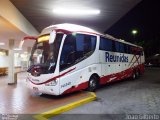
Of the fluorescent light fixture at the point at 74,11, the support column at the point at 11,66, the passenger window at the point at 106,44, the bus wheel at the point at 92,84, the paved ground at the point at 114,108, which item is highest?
the fluorescent light fixture at the point at 74,11

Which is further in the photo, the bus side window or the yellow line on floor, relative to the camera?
the bus side window

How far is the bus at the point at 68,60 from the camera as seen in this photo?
31.0 feet

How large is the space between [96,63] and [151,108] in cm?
458

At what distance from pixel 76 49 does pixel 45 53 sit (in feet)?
4.76

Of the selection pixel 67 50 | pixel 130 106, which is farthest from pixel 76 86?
pixel 130 106

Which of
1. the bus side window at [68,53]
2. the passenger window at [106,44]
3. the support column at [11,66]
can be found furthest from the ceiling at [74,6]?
the support column at [11,66]

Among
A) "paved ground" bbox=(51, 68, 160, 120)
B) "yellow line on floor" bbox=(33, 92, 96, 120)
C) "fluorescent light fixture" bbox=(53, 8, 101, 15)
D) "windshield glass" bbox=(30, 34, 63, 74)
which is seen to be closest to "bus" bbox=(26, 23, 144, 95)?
"windshield glass" bbox=(30, 34, 63, 74)

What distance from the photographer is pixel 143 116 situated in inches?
277

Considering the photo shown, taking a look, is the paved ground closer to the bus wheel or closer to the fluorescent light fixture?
the bus wheel

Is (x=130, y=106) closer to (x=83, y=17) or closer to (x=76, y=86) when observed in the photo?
(x=76, y=86)

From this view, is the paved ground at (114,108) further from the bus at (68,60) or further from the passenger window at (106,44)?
the passenger window at (106,44)

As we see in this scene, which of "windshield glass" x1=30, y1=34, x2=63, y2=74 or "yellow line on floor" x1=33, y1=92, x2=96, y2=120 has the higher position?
"windshield glass" x1=30, y1=34, x2=63, y2=74

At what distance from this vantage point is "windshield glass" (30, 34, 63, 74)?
9.47m

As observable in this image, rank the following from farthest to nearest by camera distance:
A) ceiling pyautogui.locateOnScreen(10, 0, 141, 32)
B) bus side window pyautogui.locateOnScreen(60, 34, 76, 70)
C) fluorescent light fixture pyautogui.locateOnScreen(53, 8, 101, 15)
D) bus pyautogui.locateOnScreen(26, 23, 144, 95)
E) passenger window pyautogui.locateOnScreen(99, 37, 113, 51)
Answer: passenger window pyautogui.locateOnScreen(99, 37, 113, 51), fluorescent light fixture pyautogui.locateOnScreen(53, 8, 101, 15), ceiling pyautogui.locateOnScreen(10, 0, 141, 32), bus side window pyautogui.locateOnScreen(60, 34, 76, 70), bus pyautogui.locateOnScreen(26, 23, 144, 95)
